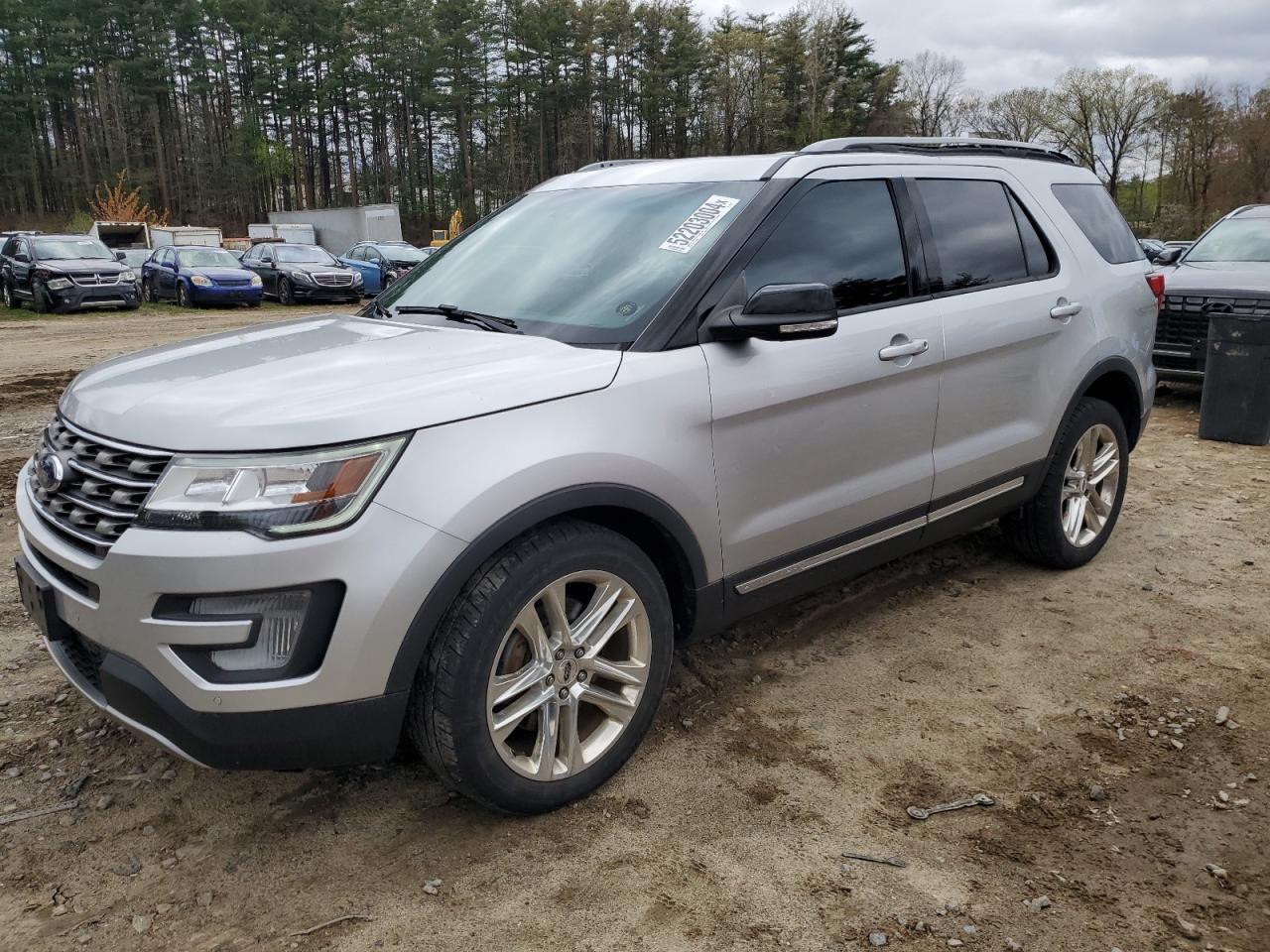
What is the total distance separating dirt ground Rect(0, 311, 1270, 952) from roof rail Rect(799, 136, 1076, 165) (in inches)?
76.5

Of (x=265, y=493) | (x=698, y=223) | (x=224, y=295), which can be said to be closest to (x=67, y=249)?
(x=224, y=295)

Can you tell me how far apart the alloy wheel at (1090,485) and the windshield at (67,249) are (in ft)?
69.4

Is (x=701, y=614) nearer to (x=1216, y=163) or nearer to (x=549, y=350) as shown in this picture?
(x=549, y=350)

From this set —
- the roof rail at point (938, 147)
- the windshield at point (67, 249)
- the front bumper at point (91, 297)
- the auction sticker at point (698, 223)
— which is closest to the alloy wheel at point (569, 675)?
the auction sticker at point (698, 223)

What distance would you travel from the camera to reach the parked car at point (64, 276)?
19125mm

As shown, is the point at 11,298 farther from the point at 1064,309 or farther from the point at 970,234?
the point at 1064,309

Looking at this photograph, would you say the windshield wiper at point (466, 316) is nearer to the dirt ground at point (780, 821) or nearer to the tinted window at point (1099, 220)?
the dirt ground at point (780, 821)

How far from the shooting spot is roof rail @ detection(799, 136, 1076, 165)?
3.55m

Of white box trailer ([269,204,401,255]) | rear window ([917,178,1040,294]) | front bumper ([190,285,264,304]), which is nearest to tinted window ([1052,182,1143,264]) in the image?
rear window ([917,178,1040,294])

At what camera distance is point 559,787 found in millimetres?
2689

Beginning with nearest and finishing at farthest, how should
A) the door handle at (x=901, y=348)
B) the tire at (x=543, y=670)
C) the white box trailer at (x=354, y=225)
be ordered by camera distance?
the tire at (x=543, y=670)
the door handle at (x=901, y=348)
the white box trailer at (x=354, y=225)

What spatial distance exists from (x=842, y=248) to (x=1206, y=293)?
6791 mm

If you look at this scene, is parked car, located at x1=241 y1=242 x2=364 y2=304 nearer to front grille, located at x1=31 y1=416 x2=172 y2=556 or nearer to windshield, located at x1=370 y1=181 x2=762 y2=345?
windshield, located at x1=370 y1=181 x2=762 y2=345

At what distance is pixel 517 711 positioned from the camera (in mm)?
2551
